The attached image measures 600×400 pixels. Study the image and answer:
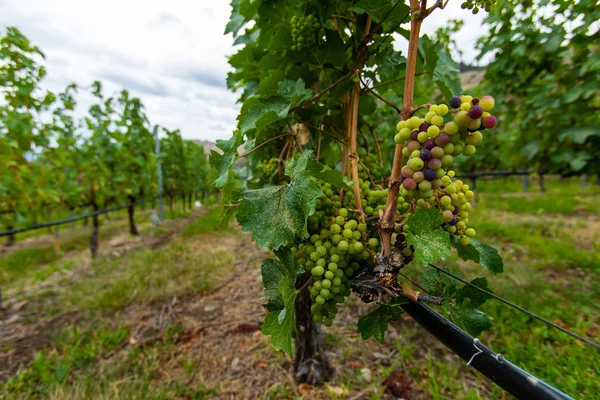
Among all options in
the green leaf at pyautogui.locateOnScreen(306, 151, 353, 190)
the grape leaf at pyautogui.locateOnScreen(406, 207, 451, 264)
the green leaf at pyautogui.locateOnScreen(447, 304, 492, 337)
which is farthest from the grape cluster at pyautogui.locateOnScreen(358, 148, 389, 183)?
the green leaf at pyautogui.locateOnScreen(447, 304, 492, 337)

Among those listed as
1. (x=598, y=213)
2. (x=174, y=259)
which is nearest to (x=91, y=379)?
(x=174, y=259)

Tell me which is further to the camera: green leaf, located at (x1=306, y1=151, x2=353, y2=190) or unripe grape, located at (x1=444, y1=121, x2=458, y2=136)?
green leaf, located at (x1=306, y1=151, x2=353, y2=190)

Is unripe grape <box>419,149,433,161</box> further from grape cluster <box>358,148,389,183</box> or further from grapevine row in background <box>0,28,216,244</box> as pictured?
grapevine row in background <box>0,28,216,244</box>

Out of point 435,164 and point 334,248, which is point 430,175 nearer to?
point 435,164

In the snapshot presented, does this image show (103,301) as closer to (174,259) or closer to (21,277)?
(174,259)

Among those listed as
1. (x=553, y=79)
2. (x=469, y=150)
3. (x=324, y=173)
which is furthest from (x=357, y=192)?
(x=553, y=79)

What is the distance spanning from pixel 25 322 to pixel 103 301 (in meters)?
0.78

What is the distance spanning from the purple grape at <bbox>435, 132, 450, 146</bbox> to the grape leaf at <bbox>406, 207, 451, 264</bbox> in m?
0.18

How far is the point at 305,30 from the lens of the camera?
1184 mm

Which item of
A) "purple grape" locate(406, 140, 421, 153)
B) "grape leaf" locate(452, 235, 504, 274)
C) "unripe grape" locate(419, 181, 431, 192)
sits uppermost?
"purple grape" locate(406, 140, 421, 153)

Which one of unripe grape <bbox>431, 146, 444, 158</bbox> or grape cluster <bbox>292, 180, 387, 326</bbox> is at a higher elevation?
unripe grape <bbox>431, 146, 444, 158</bbox>

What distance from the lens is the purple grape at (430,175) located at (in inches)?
27.8

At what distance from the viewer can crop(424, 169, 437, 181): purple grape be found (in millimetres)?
706

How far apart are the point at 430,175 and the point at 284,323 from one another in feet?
1.84
